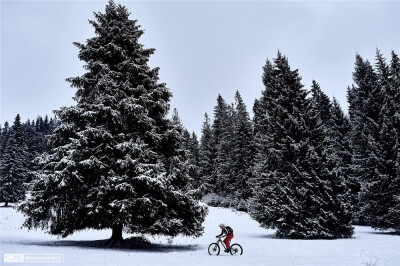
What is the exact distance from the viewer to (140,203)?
1334 centimetres

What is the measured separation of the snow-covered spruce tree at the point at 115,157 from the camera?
13.5 meters

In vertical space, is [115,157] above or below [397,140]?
below

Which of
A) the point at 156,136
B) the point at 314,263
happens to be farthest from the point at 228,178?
the point at 314,263

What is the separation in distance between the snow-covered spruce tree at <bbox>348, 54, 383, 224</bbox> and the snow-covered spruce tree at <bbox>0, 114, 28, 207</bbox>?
5292 centimetres

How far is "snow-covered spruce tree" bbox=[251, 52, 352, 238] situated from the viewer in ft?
69.8

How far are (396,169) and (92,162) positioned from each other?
78.7 feet

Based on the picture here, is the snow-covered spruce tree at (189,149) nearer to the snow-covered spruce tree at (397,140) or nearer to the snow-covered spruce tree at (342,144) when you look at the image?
the snow-covered spruce tree at (397,140)

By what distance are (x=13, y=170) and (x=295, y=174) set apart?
50381 mm

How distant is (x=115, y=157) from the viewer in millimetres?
14438

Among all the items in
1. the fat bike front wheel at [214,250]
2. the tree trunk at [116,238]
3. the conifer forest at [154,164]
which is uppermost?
the conifer forest at [154,164]

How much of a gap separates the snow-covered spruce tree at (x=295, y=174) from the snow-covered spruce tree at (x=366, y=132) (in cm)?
619

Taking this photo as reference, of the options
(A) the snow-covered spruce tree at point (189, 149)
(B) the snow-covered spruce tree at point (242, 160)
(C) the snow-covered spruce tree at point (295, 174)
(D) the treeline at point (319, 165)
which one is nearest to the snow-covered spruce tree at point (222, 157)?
(B) the snow-covered spruce tree at point (242, 160)

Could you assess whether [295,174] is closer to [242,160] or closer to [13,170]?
[242,160]

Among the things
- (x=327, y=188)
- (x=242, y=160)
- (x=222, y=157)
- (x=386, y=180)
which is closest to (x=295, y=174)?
(x=327, y=188)
